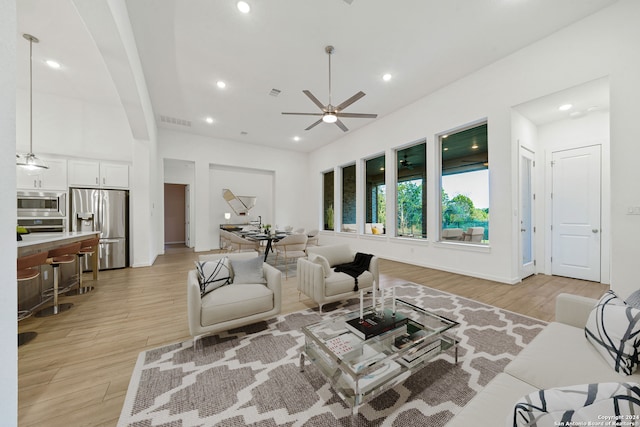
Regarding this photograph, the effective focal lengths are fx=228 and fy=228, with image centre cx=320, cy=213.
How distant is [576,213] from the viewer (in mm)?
4164

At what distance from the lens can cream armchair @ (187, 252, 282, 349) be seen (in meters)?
2.03

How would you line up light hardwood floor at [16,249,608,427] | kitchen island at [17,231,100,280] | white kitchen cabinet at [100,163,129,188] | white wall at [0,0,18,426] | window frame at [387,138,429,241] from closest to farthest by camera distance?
white wall at [0,0,18,426] → light hardwood floor at [16,249,608,427] → kitchen island at [17,231,100,280] → white kitchen cabinet at [100,163,129,188] → window frame at [387,138,429,241]

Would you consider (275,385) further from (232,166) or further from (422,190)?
(232,166)

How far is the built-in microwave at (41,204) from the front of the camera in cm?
431

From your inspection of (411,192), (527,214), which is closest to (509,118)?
Answer: (527,214)

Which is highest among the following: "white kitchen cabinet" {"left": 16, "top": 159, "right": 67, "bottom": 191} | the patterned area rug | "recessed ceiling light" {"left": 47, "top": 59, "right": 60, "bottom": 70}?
"recessed ceiling light" {"left": 47, "top": 59, "right": 60, "bottom": 70}

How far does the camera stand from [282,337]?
2.27 meters

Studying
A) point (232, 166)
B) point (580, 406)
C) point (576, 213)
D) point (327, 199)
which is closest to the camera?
point (580, 406)

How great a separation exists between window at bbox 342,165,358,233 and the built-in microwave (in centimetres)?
678

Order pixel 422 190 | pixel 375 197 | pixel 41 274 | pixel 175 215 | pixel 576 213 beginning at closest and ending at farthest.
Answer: pixel 41 274, pixel 576 213, pixel 422 190, pixel 375 197, pixel 175 215

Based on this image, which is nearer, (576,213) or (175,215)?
(576,213)

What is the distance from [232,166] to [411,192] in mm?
6004

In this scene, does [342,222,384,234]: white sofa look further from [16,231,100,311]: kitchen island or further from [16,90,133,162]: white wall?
[16,231,100,311]: kitchen island

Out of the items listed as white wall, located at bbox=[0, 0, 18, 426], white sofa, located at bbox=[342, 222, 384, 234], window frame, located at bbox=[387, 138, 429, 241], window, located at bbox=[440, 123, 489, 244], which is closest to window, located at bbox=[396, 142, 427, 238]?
window frame, located at bbox=[387, 138, 429, 241]
